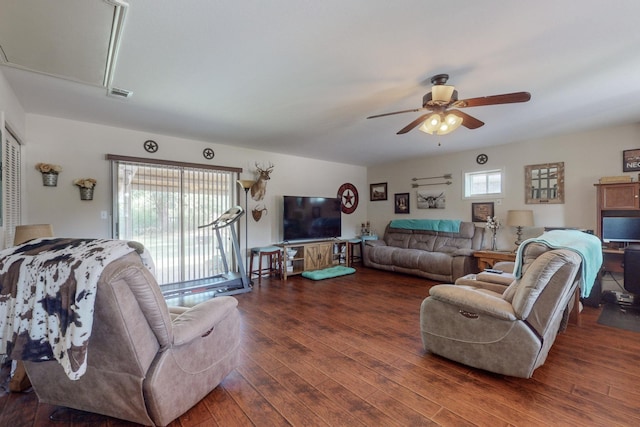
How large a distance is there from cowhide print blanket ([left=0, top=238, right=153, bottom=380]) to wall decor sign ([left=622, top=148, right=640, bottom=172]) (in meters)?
5.71

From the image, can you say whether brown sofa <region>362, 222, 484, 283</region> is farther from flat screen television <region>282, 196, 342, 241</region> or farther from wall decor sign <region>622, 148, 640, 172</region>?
wall decor sign <region>622, 148, 640, 172</region>

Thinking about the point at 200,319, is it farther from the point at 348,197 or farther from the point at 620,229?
the point at 348,197

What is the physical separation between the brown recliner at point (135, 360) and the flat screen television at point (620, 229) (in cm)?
493

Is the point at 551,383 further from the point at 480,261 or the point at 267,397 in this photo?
the point at 480,261

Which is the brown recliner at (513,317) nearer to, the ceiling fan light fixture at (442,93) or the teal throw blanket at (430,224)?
the ceiling fan light fixture at (442,93)

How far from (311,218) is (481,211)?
10.4 ft

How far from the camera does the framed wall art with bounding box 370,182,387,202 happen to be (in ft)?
22.1

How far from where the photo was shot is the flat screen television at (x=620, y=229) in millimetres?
3583

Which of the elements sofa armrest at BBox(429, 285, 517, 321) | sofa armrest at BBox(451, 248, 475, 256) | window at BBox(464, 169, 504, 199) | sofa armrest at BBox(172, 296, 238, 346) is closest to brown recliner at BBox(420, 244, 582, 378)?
sofa armrest at BBox(429, 285, 517, 321)

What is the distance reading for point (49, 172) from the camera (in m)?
3.37

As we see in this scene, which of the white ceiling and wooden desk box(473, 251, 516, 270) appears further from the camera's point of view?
wooden desk box(473, 251, 516, 270)

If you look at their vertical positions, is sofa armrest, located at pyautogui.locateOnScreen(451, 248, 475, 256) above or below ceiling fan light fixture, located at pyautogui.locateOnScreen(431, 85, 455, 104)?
below

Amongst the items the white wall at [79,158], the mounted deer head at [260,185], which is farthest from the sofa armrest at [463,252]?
the white wall at [79,158]

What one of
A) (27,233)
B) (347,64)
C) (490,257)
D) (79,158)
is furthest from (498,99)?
(79,158)
